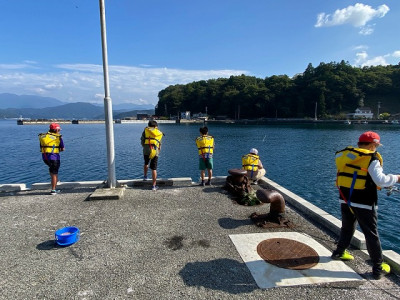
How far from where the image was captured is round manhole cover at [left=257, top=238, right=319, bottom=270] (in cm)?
396

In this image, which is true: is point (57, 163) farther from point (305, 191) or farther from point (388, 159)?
point (388, 159)

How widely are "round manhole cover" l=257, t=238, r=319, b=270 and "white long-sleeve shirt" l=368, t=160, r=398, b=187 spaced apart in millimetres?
1670

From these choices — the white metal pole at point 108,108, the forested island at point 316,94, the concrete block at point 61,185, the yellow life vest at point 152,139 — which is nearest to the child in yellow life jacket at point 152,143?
the yellow life vest at point 152,139

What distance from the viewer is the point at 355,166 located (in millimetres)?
3660

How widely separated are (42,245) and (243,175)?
5.38 meters

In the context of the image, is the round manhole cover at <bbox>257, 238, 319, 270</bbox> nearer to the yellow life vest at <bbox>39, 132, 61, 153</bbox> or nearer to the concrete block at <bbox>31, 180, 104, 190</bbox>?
the concrete block at <bbox>31, 180, 104, 190</bbox>

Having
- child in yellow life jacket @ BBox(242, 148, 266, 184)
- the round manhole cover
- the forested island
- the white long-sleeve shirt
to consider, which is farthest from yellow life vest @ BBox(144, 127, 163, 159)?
the forested island

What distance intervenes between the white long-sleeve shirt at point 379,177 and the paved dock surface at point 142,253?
4.90 ft

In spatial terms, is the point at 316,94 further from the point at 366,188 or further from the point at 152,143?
the point at 366,188

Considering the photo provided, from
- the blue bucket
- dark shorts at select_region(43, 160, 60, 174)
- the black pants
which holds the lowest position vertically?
the blue bucket

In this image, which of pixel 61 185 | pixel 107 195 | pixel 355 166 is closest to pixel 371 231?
pixel 355 166

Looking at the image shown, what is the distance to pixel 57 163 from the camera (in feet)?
24.2

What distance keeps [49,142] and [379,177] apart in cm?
807

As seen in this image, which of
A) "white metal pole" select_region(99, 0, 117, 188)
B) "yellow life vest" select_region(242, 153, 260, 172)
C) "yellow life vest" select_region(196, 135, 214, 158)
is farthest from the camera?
"yellow life vest" select_region(242, 153, 260, 172)
